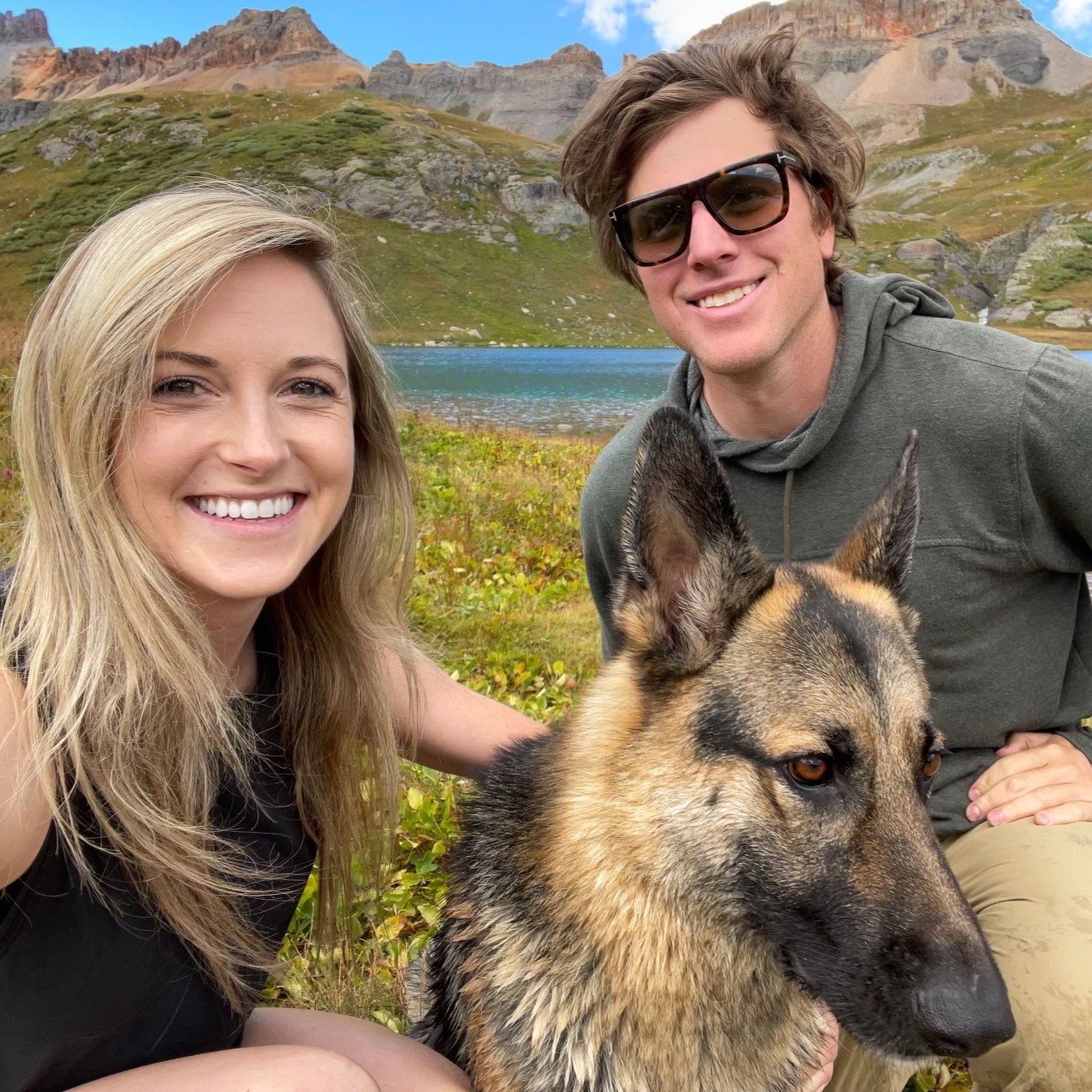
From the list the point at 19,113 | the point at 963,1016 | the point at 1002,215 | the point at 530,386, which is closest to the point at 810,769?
the point at 963,1016

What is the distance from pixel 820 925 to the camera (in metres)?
1.99

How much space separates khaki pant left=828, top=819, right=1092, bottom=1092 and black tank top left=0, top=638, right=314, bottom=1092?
212cm

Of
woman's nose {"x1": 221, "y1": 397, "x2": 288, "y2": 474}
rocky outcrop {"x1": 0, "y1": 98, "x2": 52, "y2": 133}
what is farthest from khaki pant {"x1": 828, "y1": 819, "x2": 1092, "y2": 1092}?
rocky outcrop {"x1": 0, "y1": 98, "x2": 52, "y2": 133}

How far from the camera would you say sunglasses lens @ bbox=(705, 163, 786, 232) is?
10.4 feet

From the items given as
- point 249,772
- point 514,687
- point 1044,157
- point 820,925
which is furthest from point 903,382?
point 1044,157

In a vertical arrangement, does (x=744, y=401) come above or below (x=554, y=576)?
above

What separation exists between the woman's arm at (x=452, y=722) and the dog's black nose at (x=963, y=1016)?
155 cm

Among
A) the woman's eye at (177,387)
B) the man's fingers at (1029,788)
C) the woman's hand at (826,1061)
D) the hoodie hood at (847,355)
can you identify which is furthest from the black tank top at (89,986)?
the man's fingers at (1029,788)

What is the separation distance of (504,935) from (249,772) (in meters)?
0.90

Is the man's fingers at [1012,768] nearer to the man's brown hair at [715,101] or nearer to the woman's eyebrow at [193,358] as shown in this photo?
the man's brown hair at [715,101]

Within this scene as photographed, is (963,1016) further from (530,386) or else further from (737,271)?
(530,386)

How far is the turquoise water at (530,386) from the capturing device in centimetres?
2488

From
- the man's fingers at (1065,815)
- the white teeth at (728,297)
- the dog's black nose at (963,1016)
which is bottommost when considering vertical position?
the man's fingers at (1065,815)

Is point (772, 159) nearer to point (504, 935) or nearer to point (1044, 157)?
point (504, 935)
